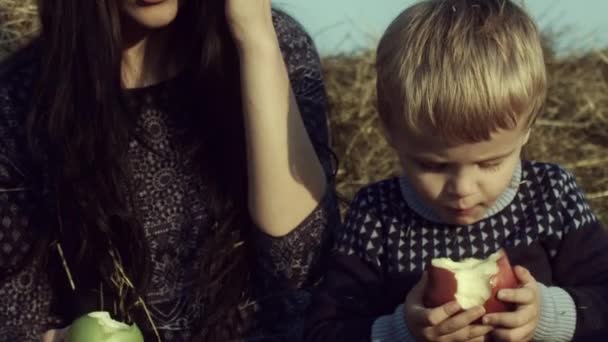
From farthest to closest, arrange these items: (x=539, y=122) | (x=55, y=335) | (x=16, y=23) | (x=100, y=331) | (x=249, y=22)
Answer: (x=539, y=122) → (x=16, y=23) → (x=55, y=335) → (x=249, y=22) → (x=100, y=331)

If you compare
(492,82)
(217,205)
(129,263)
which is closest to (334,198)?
(217,205)

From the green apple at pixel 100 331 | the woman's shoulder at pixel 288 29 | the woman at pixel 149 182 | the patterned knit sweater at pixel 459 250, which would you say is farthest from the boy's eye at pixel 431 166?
the woman's shoulder at pixel 288 29

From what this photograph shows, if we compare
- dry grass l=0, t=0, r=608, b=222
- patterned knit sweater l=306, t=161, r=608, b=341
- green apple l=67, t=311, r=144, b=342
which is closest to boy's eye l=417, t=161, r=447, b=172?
patterned knit sweater l=306, t=161, r=608, b=341

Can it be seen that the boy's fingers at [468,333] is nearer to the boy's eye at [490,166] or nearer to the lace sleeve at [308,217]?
the boy's eye at [490,166]

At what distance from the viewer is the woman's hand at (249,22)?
11.5 feet

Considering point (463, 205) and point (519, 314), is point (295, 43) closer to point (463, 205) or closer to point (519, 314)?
point (463, 205)

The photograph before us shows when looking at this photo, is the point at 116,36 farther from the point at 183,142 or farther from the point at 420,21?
the point at 420,21

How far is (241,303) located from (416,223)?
0.64 meters

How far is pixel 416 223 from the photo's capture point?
10.9ft

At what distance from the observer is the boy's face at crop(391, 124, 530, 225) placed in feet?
10.1

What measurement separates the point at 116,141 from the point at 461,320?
3.52ft

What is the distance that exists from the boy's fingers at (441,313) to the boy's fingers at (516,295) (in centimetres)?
9

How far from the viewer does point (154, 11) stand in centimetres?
353

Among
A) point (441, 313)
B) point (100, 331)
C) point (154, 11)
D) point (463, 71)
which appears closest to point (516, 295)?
point (441, 313)
